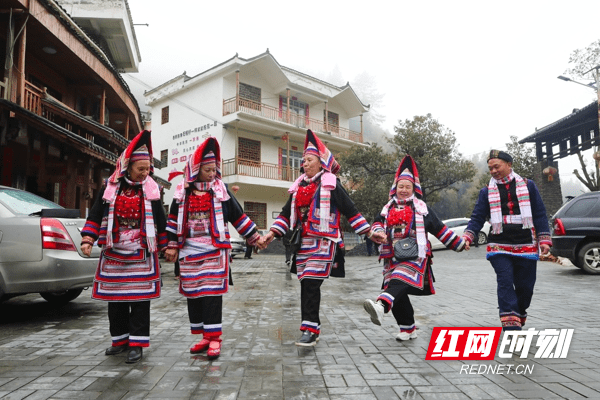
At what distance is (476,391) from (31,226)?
14.8 ft

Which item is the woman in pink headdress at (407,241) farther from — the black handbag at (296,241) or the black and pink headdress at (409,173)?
the black handbag at (296,241)

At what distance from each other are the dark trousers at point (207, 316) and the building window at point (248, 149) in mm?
21722

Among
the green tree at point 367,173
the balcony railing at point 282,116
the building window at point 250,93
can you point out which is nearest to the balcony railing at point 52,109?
the balcony railing at point 282,116

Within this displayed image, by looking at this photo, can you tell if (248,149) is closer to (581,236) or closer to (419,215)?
(581,236)

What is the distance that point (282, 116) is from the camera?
27094 mm

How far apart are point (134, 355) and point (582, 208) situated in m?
9.81

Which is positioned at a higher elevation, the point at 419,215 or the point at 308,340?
the point at 419,215

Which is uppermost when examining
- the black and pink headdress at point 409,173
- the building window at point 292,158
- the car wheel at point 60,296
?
the building window at point 292,158

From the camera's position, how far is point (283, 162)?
2759cm

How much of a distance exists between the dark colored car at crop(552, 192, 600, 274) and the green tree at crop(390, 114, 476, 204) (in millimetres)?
12917

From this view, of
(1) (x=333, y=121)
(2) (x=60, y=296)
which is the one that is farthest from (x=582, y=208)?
(1) (x=333, y=121)

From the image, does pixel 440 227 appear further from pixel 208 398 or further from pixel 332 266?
pixel 208 398

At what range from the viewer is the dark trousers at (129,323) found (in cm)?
346

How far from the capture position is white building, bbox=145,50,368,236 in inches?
967
